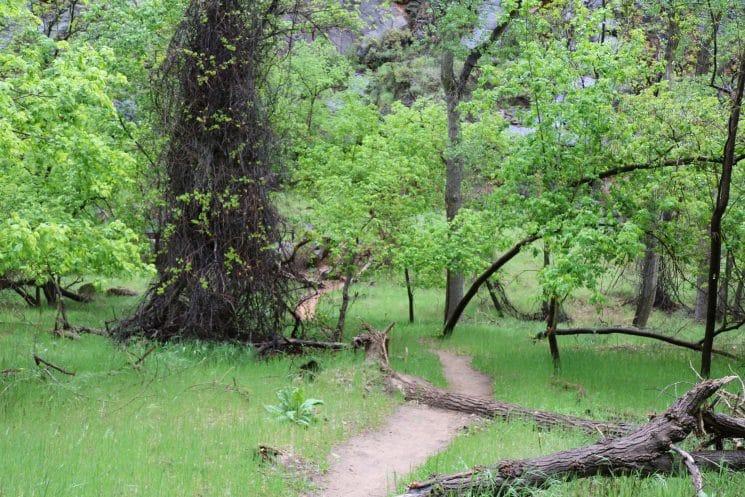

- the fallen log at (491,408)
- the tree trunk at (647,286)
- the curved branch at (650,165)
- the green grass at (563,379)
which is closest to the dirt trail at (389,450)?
the fallen log at (491,408)

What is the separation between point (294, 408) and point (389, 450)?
1.52m

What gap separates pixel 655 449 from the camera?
6.28 metres

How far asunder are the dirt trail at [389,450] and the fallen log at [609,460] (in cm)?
135

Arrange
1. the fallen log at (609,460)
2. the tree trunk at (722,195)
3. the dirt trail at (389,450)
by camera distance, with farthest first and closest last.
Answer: the tree trunk at (722,195), the dirt trail at (389,450), the fallen log at (609,460)

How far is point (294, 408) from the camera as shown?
31.2 ft

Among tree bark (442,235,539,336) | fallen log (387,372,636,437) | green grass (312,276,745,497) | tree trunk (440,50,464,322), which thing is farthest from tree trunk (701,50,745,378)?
tree trunk (440,50,464,322)

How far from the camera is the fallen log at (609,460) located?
20.0 feet

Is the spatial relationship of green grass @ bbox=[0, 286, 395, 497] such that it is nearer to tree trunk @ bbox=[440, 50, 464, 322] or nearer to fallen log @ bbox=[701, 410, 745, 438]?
fallen log @ bbox=[701, 410, 745, 438]

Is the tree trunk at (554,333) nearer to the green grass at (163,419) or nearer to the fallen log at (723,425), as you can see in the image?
the green grass at (163,419)

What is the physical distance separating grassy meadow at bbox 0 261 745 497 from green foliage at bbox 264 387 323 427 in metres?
0.22

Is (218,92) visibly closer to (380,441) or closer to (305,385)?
(305,385)

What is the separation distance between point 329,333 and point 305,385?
5597 millimetres

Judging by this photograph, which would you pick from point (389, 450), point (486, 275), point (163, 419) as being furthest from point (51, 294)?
point (389, 450)

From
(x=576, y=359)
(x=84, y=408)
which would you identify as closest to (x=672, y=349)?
(x=576, y=359)
